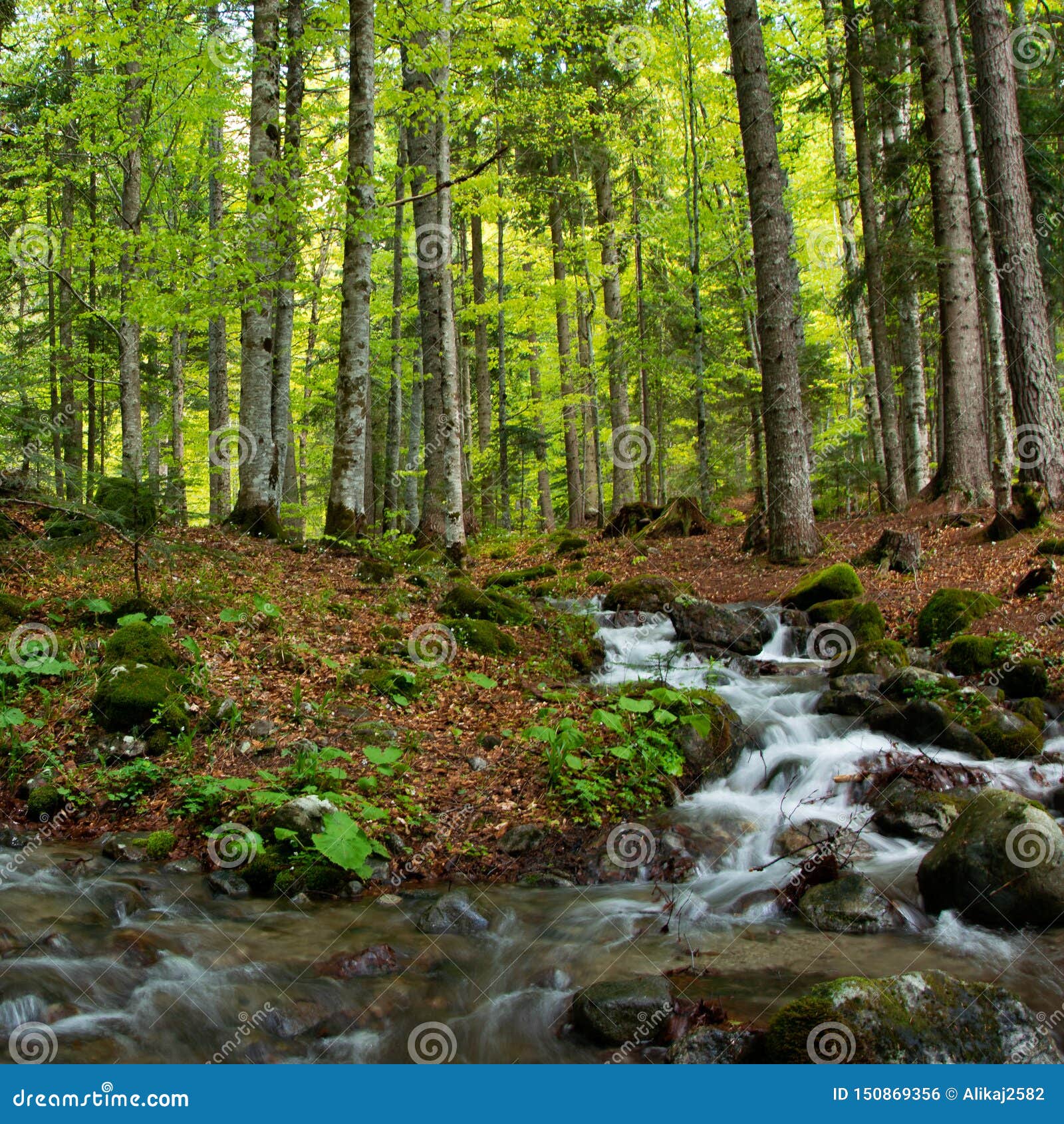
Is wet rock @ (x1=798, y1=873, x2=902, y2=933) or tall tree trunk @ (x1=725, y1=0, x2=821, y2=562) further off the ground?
tall tree trunk @ (x1=725, y1=0, x2=821, y2=562)

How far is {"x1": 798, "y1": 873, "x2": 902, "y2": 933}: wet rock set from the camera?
500 centimetres

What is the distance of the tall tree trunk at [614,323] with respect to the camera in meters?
20.0

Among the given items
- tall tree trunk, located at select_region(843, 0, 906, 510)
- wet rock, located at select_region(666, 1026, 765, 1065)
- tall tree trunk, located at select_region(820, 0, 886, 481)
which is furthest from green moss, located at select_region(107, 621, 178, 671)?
tall tree trunk, located at select_region(820, 0, 886, 481)

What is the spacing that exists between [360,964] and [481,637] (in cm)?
472

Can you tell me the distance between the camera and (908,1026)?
11.8ft

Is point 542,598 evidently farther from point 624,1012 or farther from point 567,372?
point 567,372

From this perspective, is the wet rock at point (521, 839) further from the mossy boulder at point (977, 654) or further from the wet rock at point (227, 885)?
the mossy boulder at point (977, 654)

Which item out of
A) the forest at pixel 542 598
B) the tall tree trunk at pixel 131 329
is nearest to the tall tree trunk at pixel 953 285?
the forest at pixel 542 598

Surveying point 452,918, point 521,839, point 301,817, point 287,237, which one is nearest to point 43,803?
point 301,817

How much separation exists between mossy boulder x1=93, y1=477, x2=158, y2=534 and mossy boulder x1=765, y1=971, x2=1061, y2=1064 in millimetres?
7002

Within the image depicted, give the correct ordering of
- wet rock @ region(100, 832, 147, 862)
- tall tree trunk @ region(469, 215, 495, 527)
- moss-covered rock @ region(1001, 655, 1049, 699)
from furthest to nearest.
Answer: tall tree trunk @ region(469, 215, 495, 527) < moss-covered rock @ region(1001, 655, 1049, 699) < wet rock @ region(100, 832, 147, 862)

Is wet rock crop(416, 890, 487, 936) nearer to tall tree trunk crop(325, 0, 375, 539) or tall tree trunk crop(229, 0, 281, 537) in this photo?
tall tree trunk crop(325, 0, 375, 539)

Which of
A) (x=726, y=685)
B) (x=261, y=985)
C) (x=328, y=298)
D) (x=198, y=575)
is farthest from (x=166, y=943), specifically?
(x=328, y=298)
